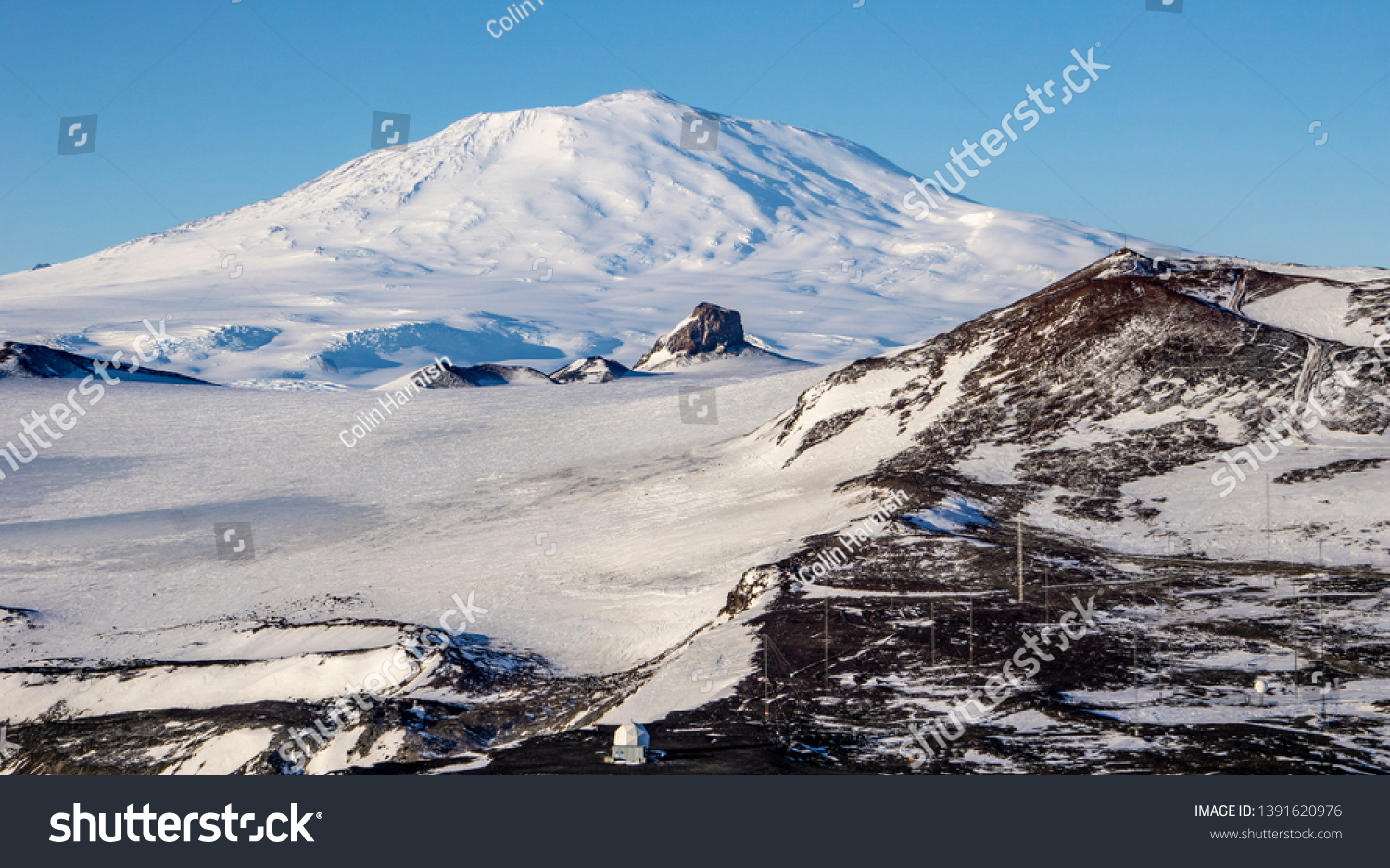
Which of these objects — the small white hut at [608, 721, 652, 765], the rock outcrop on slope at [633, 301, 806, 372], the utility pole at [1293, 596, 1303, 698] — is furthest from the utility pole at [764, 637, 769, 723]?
the rock outcrop on slope at [633, 301, 806, 372]

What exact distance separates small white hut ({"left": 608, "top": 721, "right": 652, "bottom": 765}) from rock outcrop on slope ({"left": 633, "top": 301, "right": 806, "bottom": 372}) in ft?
471

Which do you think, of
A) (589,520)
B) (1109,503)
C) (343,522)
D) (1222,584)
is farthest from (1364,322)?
(343,522)

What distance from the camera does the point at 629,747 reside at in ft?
95.9

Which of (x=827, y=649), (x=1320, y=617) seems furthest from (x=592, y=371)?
(x=1320, y=617)

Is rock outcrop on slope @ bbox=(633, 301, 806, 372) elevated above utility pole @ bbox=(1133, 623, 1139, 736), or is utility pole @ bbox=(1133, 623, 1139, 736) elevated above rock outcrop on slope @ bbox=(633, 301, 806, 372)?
rock outcrop on slope @ bbox=(633, 301, 806, 372)

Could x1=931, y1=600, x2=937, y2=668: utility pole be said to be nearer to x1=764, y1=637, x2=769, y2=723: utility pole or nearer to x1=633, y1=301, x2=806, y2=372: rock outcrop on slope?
x1=764, y1=637, x2=769, y2=723: utility pole

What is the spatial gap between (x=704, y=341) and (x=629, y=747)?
→ 148299 millimetres

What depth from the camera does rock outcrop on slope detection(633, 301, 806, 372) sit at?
175 m

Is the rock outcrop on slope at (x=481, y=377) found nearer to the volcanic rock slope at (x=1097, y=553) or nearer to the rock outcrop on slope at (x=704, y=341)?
the rock outcrop on slope at (x=704, y=341)

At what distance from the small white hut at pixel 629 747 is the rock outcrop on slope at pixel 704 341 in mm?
143681

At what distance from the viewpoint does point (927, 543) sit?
53.5 m

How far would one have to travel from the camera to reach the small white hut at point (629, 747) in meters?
29.1

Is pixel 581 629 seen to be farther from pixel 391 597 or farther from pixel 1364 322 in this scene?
pixel 1364 322

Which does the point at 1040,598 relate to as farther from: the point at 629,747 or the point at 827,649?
the point at 629,747
